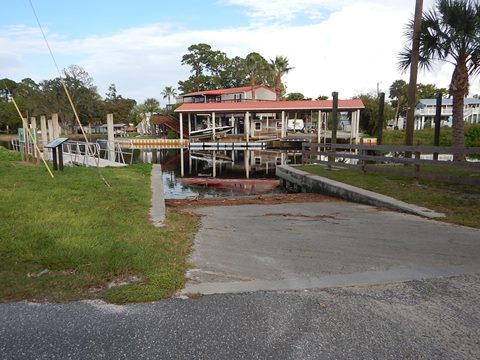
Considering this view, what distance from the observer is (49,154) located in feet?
70.2

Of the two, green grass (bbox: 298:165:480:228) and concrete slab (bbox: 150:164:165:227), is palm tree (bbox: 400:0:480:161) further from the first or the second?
concrete slab (bbox: 150:164:165:227)

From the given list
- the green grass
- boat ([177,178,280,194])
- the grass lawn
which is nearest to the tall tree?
boat ([177,178,280,194])

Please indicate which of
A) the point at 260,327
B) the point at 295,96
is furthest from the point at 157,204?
the point at 295,96

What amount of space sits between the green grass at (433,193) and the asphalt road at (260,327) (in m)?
3.77

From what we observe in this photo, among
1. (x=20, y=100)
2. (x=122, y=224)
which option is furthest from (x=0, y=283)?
(x=20, y=100)

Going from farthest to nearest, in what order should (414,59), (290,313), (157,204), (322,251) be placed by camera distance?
(414,59) → (157,204) → (322,251) → (290,313)

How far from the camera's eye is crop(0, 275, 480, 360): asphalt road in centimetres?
271

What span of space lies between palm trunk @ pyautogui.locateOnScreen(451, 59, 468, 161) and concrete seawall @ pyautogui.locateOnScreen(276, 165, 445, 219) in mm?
3754

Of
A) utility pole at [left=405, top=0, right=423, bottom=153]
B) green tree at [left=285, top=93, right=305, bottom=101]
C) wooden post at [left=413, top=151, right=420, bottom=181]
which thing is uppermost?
green tree at [left=285, top=93, right=305, bottom=101]

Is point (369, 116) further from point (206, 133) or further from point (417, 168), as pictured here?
point (417, 168)

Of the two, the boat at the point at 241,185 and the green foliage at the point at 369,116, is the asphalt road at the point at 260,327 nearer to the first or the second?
the boat at the point at 241,185

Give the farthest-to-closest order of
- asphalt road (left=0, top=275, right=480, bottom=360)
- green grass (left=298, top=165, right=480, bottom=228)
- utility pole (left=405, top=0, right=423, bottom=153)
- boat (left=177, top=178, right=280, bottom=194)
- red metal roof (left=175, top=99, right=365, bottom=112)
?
1. red metal roof (left=175, top=99, right=365, bottom=112)
2. boat (left=177, top=178, right=280, bottom=194)
3. utility pole (left=405, top=0, right=423, bottom=153)
4. green grass (left=298, top=165, right=480, bottom=228)
5. asphalt road (left=0, top=275, right=480, bottom=360)

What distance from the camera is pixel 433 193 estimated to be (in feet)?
29.3

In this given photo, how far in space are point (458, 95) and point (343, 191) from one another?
5023 millimetres
